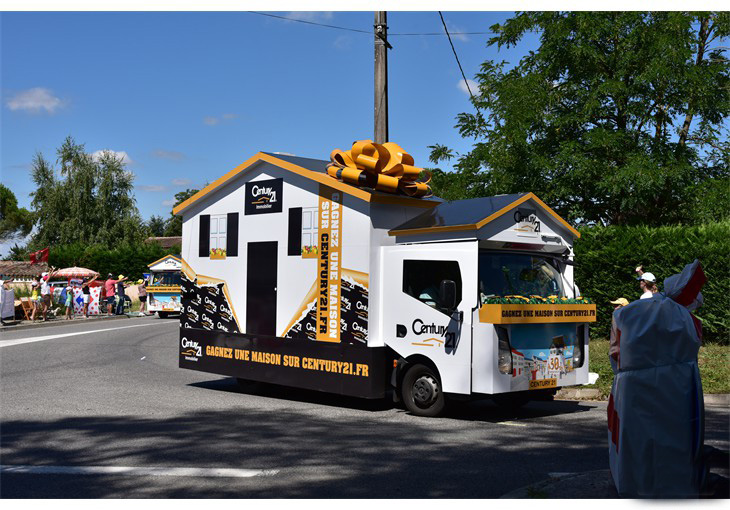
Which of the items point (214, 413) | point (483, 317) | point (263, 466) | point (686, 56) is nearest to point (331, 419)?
point (214, 413)

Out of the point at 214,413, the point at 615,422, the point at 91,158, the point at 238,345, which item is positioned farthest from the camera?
the point at 91,158

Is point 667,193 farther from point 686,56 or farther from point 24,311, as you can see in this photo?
point 24,311

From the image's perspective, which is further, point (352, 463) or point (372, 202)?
point (372, 202)

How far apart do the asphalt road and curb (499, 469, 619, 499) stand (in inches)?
13.2

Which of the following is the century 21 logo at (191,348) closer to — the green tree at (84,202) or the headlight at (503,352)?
the headlight at (503,352)

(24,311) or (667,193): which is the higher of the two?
(667,193)

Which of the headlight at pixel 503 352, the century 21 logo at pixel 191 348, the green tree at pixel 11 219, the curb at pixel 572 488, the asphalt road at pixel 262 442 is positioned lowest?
the asphalt road at pixel 262 442

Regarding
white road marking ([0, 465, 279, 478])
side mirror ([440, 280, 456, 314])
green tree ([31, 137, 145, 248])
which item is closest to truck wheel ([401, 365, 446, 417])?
side mirror ([440, 280, 456, 314])

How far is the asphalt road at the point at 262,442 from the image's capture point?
20.7ft

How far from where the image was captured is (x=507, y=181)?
21344mm

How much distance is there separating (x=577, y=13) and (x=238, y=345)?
44.5ft

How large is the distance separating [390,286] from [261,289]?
90.8 inches

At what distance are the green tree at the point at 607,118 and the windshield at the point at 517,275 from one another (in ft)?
33.0

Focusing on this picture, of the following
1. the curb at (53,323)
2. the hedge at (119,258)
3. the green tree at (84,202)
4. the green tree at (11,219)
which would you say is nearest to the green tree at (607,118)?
the curb at (53,323)
